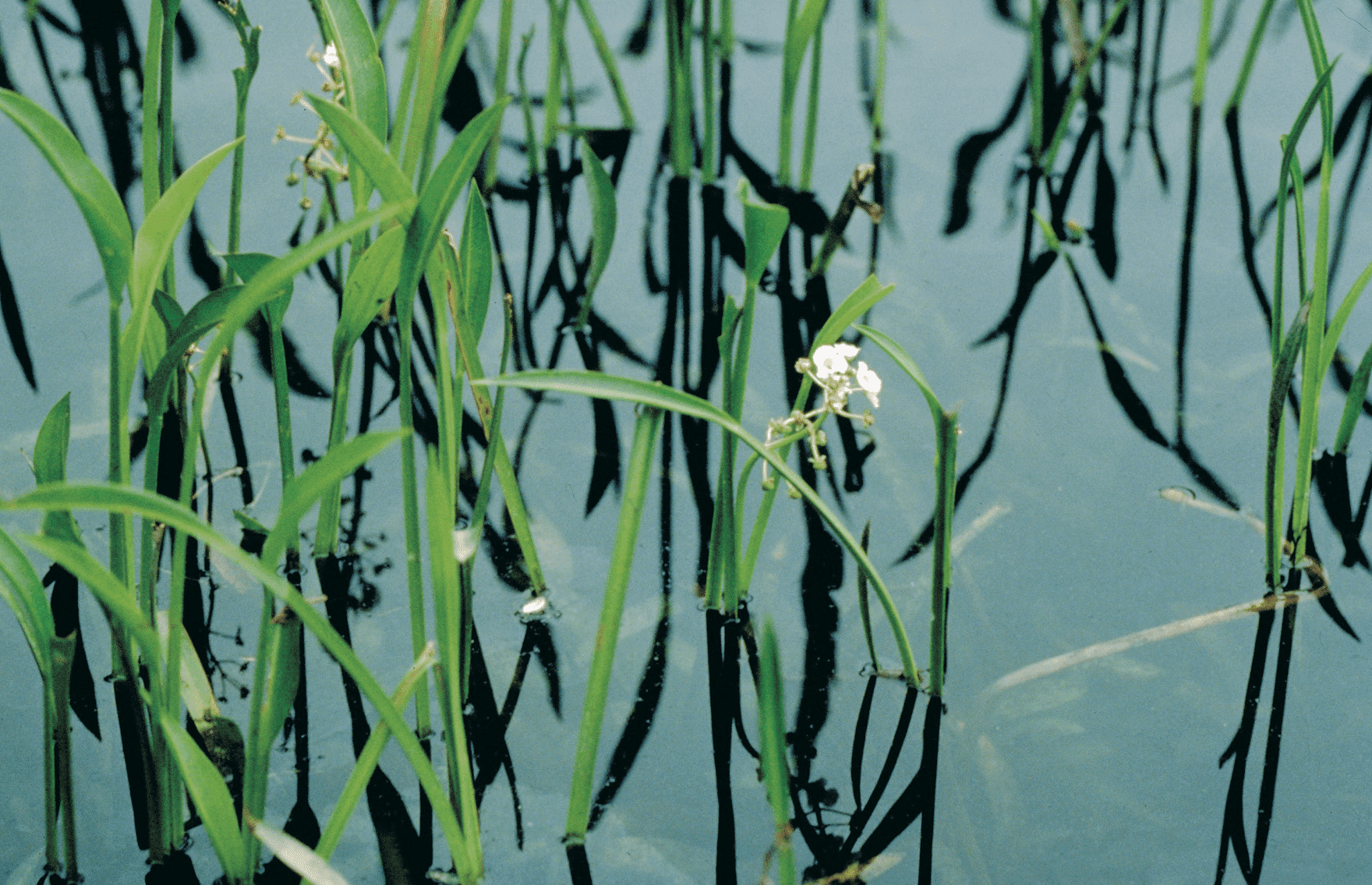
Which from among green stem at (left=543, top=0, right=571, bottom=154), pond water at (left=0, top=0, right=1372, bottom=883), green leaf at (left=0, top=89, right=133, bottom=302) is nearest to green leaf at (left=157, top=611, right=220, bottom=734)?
Result: pond water at (left=0, top=0, right=1372, bottom=883)

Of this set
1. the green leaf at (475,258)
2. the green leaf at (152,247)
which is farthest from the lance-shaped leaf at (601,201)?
the green leaf at (152,247)

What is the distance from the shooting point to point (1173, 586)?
0.98 m

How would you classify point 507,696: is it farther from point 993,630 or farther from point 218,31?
point 218,31

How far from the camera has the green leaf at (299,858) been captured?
602 millimetres

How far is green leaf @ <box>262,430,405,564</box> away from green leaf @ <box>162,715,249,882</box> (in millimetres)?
A: 123

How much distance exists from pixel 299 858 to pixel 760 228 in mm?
432

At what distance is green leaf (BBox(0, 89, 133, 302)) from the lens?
0.61 meters

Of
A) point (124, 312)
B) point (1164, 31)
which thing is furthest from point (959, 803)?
point (1164, 31)

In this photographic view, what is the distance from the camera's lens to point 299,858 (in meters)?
0.61

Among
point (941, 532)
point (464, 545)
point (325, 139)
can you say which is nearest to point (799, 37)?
point (325, 139)

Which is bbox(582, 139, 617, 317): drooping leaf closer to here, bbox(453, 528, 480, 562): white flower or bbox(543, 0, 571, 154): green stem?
bbox(453, 528, 480, 562): white flower

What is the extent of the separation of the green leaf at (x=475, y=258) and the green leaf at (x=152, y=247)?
0.62ft

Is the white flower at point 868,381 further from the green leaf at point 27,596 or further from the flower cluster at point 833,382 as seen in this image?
the green leaf at point 27,596

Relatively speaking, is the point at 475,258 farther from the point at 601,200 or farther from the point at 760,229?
the point at 760,229
